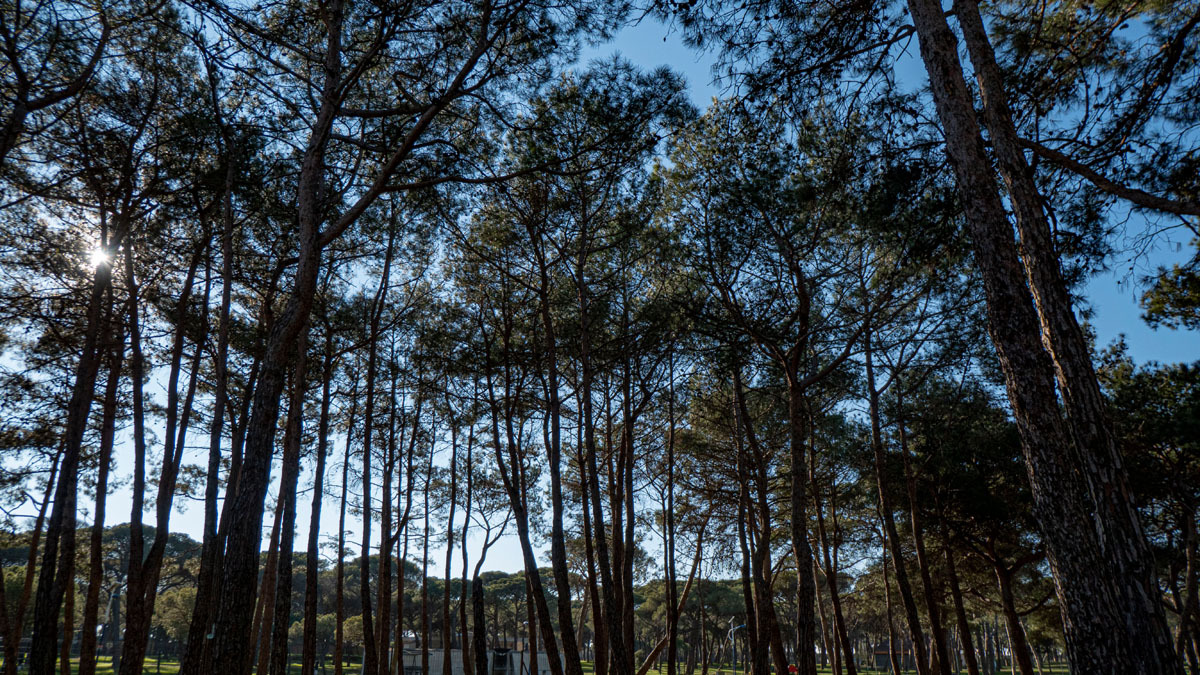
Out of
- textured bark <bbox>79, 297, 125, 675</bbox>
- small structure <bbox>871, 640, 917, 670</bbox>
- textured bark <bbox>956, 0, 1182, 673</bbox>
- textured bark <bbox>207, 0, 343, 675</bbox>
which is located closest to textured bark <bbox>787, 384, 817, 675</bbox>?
textured bark <bbox>956, 0, 1182, 673</bbox>

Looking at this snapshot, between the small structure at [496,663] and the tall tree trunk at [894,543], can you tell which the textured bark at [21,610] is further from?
the tall tree trunk at [894,543]

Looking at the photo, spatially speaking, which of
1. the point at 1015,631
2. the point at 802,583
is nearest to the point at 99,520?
the point at 802,583

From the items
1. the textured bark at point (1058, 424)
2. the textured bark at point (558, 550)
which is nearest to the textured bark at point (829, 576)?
the textured bark at point (558, 550)

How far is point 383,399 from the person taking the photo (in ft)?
47.0

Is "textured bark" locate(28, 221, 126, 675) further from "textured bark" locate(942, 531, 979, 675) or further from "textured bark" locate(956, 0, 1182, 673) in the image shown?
"textured bark" locate(942, 531, 979, 675)

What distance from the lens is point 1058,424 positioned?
3.91 metres

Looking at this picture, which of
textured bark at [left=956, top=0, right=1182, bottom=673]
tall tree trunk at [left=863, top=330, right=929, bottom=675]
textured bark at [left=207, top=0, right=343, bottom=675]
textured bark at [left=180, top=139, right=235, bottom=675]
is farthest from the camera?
tall tree trunk at [left=863, top=330, right=929, bottom=675]

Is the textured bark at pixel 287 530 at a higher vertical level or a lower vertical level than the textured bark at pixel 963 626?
higher

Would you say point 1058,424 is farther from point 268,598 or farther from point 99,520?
point 268,598

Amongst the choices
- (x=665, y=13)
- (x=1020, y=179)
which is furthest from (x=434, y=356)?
(x=1020, y=179)

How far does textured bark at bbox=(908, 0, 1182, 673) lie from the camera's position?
3.52 m

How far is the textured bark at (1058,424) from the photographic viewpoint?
3.52 m

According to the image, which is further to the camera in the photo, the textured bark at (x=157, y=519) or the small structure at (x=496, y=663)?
the small structure at (x=496, y=663)

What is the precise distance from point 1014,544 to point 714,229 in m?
10.6
